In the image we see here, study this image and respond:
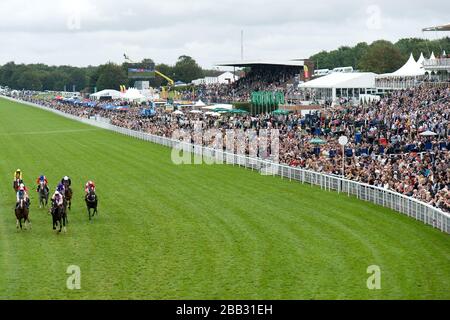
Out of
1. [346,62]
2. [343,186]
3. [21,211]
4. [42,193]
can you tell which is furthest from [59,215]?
[346,62]

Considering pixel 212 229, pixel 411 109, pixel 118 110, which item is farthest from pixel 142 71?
pixel 212 229

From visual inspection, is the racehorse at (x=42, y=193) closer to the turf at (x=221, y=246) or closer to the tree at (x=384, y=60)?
the turf at (x=221, y=246)

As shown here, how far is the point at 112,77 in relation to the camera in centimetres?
13762

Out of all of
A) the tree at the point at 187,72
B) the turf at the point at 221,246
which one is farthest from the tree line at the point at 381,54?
the turf at the point at 221,246

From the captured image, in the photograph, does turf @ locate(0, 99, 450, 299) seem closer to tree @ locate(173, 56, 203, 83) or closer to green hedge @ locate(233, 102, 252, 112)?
green hedge @ locate(233, 102, 252, 112)

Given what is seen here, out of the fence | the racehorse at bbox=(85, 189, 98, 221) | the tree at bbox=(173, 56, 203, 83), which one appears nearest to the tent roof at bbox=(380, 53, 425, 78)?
the fence

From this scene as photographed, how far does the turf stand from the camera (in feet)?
43.9

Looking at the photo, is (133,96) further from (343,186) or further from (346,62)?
(346,62)

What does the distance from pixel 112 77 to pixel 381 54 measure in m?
56.7

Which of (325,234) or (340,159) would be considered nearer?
(325,234)

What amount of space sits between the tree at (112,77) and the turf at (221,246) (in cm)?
10992
